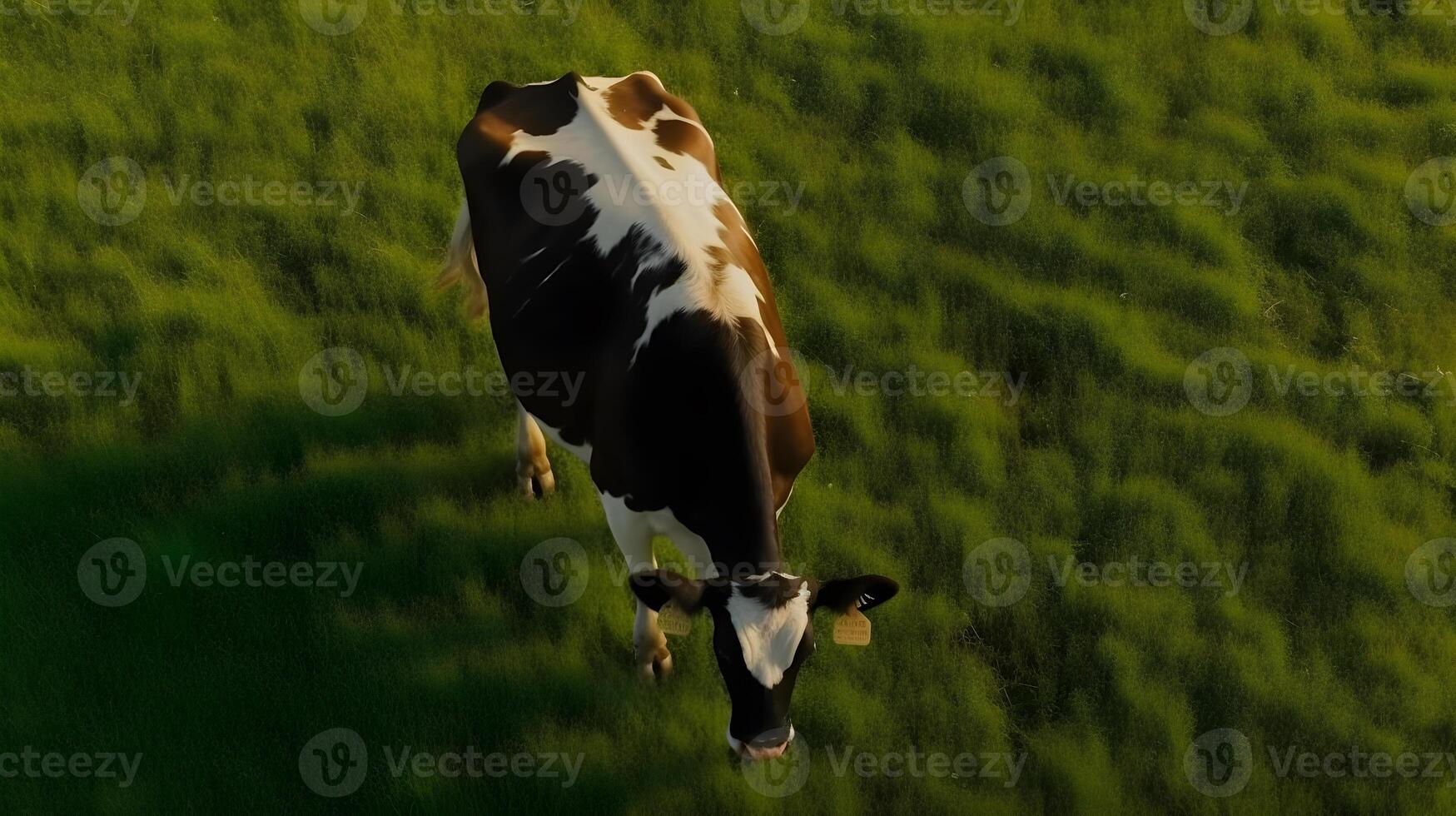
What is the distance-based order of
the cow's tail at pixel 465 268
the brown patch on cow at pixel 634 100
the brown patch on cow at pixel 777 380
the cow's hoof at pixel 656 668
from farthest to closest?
the cow's tail at pixel 465 268
the brown patch on cow at pixel 634 100
the cow's hoof at pixel 656 668
the brown patch on cow at pixel 777 380

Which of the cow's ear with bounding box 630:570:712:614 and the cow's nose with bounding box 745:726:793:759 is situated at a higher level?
the cow's ear with bounding box 630:570:712:614

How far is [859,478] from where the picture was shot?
7199 mm

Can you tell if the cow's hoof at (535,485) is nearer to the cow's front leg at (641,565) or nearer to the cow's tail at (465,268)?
the cow's front leg at (641,565)

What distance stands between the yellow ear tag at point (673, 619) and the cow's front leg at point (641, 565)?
0.23 m

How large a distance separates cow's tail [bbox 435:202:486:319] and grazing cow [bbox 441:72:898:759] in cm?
25

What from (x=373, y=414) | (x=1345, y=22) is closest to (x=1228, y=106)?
(x=1345, y=22)

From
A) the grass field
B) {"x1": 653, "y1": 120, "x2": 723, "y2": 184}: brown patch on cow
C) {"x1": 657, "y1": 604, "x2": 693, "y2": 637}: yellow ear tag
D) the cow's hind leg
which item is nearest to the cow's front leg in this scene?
the grass field

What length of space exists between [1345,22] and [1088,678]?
22.4ft

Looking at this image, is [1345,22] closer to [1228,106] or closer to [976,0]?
[1228,106]

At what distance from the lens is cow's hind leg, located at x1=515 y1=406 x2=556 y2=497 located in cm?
691

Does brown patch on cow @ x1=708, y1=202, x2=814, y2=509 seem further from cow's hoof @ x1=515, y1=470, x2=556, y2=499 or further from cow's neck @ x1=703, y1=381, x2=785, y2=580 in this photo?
cow's hoof @ x1=515, y1=470, x2=556, y2=499

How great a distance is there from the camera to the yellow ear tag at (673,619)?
5.16 meters

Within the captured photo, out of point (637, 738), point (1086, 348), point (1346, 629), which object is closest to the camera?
point (637, 738)

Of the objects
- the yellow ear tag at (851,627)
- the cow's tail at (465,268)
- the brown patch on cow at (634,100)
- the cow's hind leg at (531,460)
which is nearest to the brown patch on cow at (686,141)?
the brown patch on cow at (634,100)
